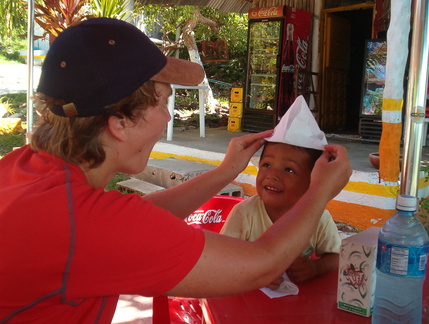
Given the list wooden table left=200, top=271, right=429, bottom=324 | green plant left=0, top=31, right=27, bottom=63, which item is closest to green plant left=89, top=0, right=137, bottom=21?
wooden table left=200, top=271, right=429, bottom=324

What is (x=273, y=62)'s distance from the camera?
8.79 metres

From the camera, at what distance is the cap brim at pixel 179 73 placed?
1209 mm

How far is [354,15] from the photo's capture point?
1023cm

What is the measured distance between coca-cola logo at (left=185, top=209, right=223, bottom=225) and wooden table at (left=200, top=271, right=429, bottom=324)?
129 centimetres

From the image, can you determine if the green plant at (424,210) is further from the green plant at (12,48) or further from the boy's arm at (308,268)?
the green plant at (12,48)

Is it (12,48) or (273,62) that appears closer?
(273,62)

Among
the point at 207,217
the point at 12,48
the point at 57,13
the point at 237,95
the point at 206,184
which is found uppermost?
the point at 12,48

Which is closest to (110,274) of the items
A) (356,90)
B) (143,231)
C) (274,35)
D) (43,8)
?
(143,231)

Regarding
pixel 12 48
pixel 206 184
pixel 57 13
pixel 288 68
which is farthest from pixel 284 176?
pixel 12 48

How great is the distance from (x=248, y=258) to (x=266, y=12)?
26.6 ft

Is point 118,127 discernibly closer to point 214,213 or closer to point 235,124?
point 214,213

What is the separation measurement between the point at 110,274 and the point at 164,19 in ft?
43.5

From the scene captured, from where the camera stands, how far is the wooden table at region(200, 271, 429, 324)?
4.45 ft

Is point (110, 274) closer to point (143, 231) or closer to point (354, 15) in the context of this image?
point (143, 231)
